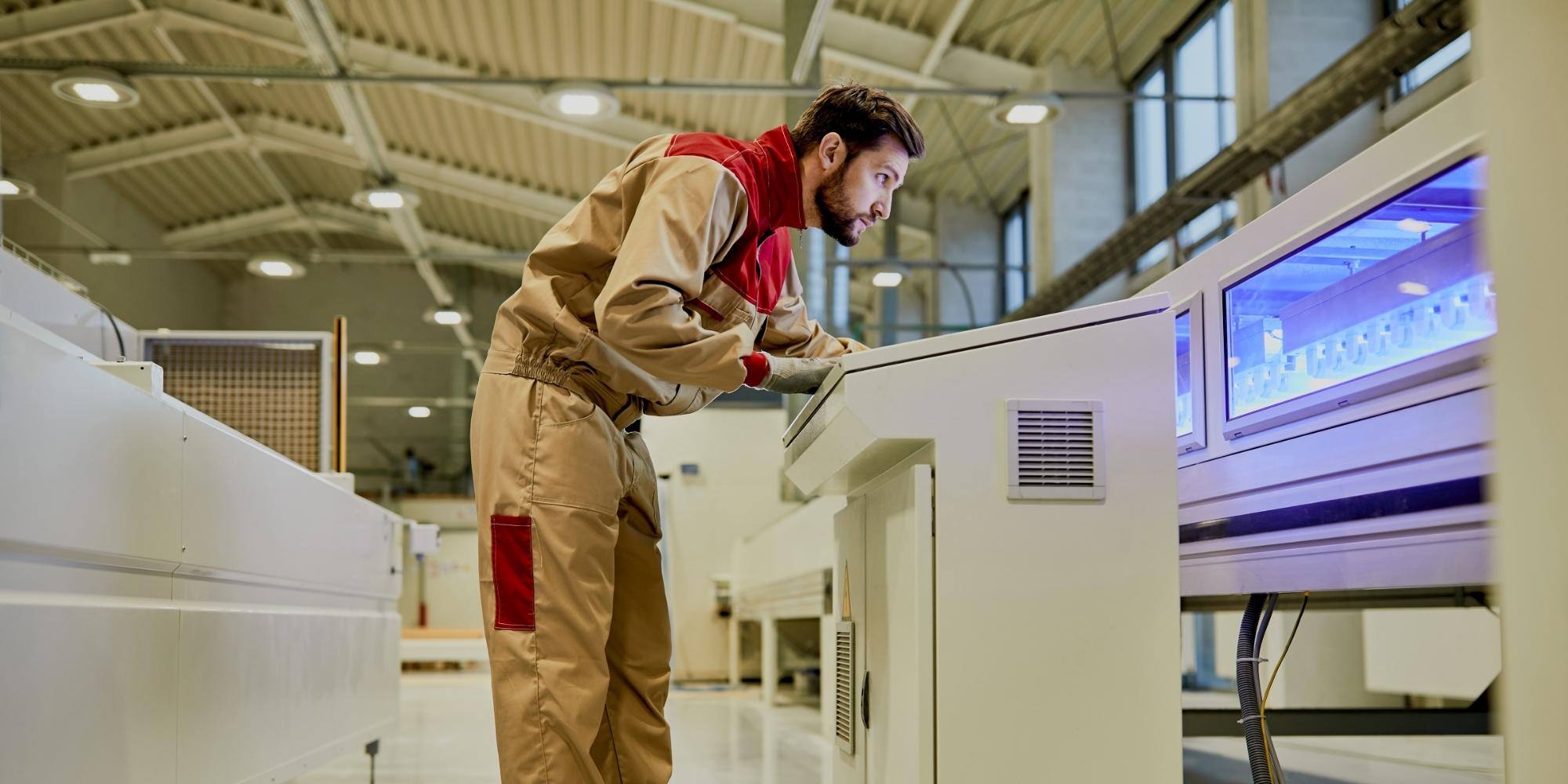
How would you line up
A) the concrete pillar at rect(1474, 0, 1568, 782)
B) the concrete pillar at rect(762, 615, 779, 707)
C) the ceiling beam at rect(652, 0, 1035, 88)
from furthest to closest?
1. the ceiling beam at rect(652, 0, 1035, 88)
2. the concrete pillar at rect(762, 615, 779, 707)
3. the concrete pillar at rect(1474, 0, 1568, 782)

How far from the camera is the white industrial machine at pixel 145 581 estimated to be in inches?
51.5

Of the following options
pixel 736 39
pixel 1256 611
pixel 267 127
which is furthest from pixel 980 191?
pixel 1256 611

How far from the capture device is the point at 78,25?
32.0 ft

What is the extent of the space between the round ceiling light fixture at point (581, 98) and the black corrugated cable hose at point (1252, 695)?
17.3 feet

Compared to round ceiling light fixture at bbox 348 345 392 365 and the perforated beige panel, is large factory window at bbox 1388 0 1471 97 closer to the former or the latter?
the perforated beige panel

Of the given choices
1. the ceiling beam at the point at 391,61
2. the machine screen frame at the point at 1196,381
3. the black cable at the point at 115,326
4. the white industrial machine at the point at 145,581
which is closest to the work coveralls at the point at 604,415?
the white industrial machine at the point at 145,581

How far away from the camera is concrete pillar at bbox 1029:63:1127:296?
8914 mm

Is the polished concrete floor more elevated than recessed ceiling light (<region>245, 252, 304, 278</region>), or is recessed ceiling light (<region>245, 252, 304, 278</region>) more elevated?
recessed ceiling light (<region>245, 252, 304, 278</region>)

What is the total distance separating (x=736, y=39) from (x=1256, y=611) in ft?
24.5

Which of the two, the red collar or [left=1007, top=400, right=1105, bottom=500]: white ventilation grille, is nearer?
[left=1007, top=400, right=1105, bottom=500]: white ventilation grille

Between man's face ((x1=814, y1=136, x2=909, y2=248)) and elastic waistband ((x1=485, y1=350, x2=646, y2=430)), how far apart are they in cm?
36

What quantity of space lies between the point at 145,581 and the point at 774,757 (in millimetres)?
2601

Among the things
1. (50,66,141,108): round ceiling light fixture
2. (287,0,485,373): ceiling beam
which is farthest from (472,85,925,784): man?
(50,66,141,108): round ceiling light fixture

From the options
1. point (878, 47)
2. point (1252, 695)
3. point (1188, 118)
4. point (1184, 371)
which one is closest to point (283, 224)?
point (878, 47)
